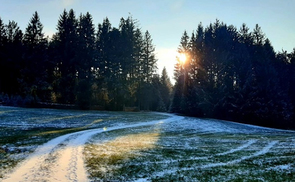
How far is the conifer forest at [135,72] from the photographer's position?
48188 millimetres

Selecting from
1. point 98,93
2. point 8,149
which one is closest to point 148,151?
point 8,149

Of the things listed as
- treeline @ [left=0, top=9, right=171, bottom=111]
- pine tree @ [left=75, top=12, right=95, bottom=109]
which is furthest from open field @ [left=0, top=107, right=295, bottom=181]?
treeline @ [left=0, top=9, right=171, bottom=111]

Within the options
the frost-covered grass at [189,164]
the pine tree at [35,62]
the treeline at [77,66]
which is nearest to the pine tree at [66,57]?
the treeline at [77,66]

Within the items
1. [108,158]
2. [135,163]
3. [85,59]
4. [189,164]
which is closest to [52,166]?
[108,158]

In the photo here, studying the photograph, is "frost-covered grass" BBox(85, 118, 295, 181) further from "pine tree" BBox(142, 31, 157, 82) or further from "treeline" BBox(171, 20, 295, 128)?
"pine tree" BBox(142, 31, 157, 82)

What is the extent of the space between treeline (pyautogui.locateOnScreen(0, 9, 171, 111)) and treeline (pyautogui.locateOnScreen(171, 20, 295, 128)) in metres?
13.1

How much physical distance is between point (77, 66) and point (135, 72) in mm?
16021

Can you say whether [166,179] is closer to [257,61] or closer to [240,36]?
[257,61]

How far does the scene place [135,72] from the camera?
66.0 metres

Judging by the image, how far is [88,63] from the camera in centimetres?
5853

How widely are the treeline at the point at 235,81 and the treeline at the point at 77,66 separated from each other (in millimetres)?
13130

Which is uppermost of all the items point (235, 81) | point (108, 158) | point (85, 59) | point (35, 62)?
point (85, 59)

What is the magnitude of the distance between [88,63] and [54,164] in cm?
4916

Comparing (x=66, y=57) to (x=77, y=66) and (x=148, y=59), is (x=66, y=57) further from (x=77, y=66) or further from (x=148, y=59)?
(x=148, y=59)
